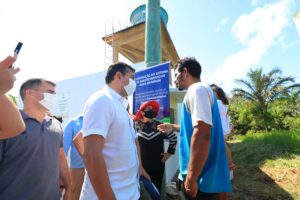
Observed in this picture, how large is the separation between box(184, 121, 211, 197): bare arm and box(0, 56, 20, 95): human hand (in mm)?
1475

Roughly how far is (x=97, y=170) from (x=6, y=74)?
898 mm

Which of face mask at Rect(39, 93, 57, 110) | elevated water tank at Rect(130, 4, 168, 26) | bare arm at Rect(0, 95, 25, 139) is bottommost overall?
bare arm at Rect(0, 95, 25, 139)

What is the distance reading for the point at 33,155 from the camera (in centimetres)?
210

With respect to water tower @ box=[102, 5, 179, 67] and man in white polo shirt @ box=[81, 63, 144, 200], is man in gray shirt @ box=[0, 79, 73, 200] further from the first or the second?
water tower @ box=[102, 5, 179, 67]

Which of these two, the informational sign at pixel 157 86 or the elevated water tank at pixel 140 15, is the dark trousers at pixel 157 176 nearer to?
the informational sign at pixel 157 86

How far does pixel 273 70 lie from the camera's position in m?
18.4

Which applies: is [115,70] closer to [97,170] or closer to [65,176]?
[97,170]

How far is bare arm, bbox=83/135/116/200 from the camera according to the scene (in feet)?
5.44

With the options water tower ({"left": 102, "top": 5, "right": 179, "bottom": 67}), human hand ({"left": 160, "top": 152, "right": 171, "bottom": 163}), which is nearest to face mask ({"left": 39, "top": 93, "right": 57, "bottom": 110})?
human hand ({"left": 160, "top": 152, "right": 171, "bottom": 163})

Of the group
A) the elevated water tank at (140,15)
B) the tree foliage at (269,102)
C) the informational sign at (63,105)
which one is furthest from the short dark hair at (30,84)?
the tree foliage at (269,102)

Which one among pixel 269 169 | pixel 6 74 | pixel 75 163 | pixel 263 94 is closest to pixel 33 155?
pixel 6 74

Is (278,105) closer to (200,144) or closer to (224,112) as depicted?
(224,112)

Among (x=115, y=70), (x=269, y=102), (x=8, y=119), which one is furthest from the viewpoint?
(x=269, y=102)

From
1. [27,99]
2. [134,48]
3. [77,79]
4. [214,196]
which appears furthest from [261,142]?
[27,99]
